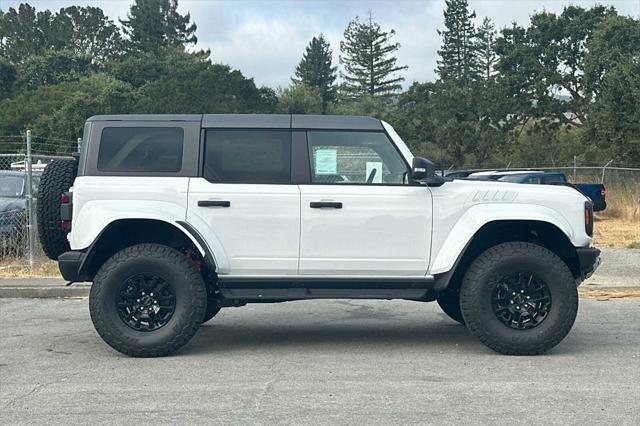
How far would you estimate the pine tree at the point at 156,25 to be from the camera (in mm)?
88625

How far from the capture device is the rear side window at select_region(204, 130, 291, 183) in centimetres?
703

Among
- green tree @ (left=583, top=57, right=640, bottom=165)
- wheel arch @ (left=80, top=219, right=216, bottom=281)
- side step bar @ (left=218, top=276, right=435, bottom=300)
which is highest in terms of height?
green tree @ (left=583, top=57, right=640, bottom=165)

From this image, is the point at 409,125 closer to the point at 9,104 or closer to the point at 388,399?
the point at 9,104

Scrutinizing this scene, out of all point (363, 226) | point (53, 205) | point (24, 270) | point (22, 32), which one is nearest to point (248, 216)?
point (363, 226)

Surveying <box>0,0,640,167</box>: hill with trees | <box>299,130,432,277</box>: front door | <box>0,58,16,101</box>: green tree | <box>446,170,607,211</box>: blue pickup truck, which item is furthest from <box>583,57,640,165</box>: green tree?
<box>0,58,16,101</box>: green tree

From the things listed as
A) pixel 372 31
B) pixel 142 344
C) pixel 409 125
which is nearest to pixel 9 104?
pixel 409 125

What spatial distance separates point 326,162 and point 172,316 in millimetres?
1836

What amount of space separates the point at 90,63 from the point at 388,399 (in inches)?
3336

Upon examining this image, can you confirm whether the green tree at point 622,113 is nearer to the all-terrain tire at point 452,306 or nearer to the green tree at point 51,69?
the all-terrain tire at point 452,306

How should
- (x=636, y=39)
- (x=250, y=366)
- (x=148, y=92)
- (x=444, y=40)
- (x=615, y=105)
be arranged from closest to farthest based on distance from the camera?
(x=250, y=366) < (x=615, y=105) < (x=636, y=39) < (x=148, y=92) < (x=444, y=40)

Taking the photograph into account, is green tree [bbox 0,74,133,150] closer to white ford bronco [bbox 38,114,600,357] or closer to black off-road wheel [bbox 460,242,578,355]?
white ford bronco [bbox 38,114,600,357]

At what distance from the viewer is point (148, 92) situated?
194 ft

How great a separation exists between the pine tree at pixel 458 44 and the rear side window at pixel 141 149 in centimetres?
7188

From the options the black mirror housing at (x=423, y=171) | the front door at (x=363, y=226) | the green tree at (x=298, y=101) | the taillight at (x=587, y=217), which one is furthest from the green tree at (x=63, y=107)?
the taillight at (x=587, y=217)
